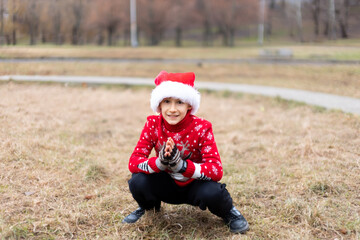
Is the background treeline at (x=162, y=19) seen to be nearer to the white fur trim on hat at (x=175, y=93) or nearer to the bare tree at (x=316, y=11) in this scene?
the bare tree at (x=316, y=11)

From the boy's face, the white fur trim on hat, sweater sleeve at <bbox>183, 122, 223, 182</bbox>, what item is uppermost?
the white fur trim on hat

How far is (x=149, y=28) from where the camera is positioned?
33719 millimetres

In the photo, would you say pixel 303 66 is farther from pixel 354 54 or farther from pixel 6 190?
pixel 6 190

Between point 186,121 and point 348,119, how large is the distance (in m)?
4.10

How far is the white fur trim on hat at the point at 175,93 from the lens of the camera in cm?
264

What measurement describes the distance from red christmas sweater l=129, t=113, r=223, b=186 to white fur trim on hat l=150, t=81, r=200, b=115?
0.47 ft

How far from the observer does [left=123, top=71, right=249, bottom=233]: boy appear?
259 cm

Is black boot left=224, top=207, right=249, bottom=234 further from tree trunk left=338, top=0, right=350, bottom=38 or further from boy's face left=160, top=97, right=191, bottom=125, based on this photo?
tree trunk left=338, top=0, right=350, bottom=38

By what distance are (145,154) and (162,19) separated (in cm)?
3217

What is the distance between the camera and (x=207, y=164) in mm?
2613

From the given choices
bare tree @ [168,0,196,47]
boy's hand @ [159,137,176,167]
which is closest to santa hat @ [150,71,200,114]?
boy's hand @ [159,137,176,167]

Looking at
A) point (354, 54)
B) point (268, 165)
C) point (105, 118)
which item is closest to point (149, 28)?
point (354, 54)

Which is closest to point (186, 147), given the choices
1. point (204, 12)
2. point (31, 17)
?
point (31, 17)

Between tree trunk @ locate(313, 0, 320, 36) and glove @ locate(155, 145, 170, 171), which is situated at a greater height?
tree trunk @ locate(313, 0, 320, 36)
